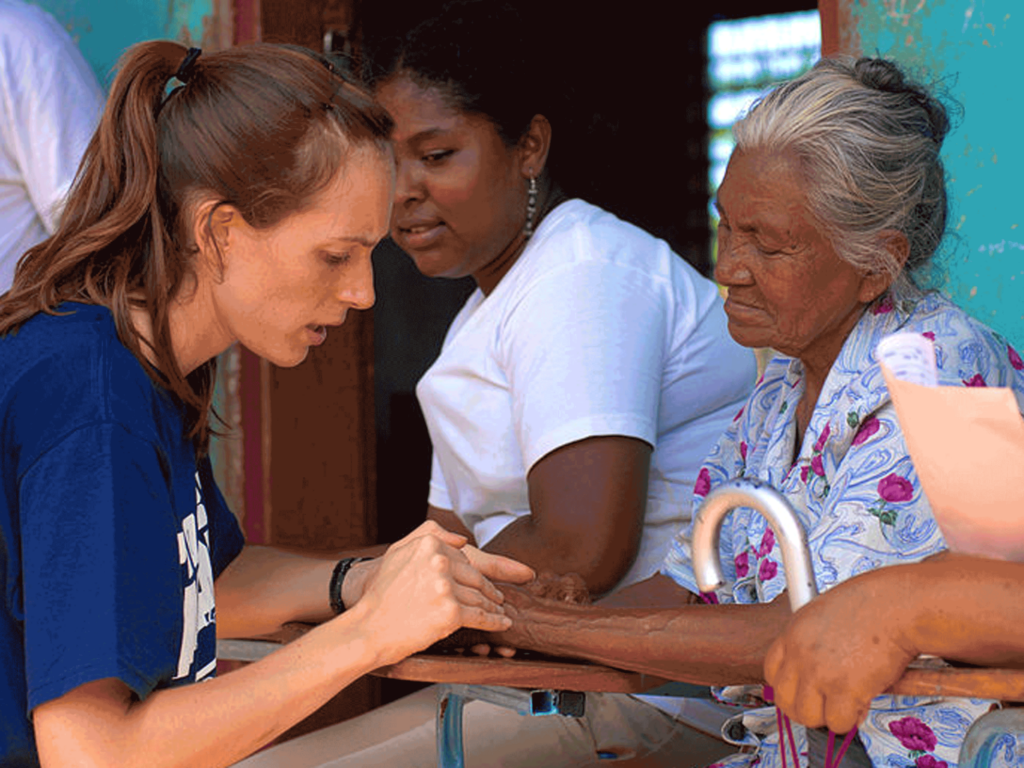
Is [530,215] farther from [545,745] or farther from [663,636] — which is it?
[663,636]

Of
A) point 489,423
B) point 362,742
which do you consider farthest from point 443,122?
point 362,742

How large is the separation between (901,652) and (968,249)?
1.73 metres

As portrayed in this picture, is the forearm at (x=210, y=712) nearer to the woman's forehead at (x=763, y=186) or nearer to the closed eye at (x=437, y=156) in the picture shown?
the woman's forehead at (x=763, y=186)

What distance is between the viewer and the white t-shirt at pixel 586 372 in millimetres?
2619

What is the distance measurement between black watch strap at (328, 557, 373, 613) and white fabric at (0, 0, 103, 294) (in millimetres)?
1227

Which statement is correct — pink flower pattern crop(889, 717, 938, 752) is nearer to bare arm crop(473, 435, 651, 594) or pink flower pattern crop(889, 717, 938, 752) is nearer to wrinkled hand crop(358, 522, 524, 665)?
wrinkled hand crop(358, 522, 524, 665)

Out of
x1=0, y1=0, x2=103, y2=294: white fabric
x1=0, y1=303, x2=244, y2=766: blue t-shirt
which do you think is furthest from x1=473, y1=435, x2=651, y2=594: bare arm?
x1=0, y1=0, x2=103, y2=294: white fabric

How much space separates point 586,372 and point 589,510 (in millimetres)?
264

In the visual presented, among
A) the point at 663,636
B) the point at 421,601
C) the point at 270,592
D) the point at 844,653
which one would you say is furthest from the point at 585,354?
the point at 844,653

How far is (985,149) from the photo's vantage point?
301 centimetres

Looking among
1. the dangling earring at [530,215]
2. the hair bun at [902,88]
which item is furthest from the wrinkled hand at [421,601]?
the dangling earring at [530,215]

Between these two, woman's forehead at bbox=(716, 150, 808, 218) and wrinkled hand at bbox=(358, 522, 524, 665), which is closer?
wrinkled hand at bbox=(358, 522, 524, 665)

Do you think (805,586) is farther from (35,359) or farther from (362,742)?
(362,742)

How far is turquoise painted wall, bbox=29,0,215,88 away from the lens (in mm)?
4137
